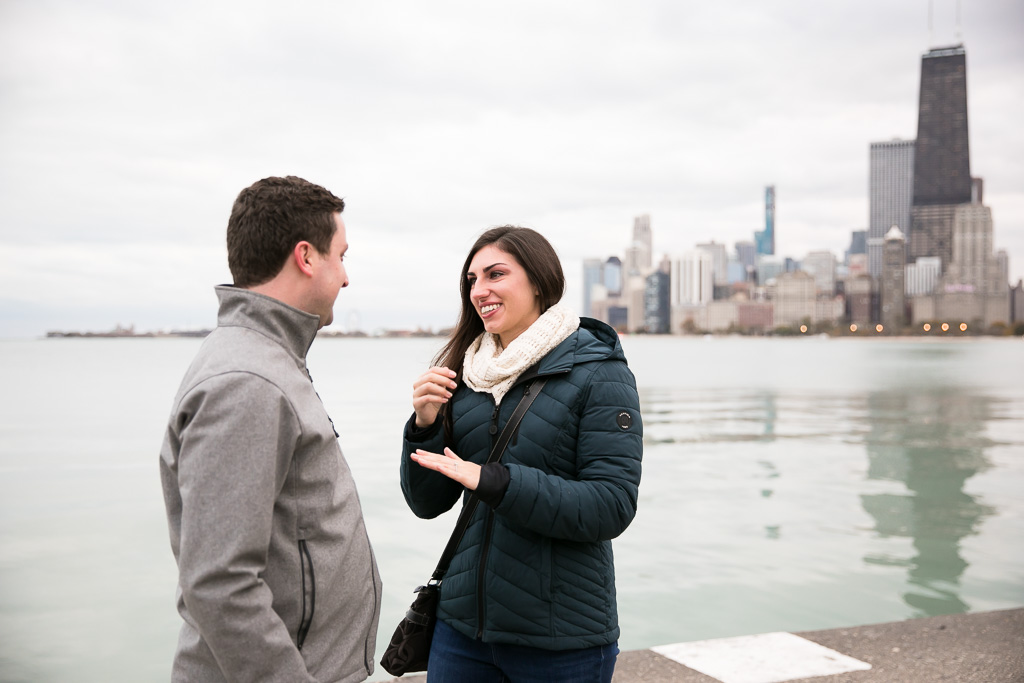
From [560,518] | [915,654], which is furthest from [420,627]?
[915,654]

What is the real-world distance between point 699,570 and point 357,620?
28.2 feet

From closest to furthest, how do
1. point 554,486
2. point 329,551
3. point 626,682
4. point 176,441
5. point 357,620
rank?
point 176,441
point 329,551
point 357,620
point 554,486
point 626,682

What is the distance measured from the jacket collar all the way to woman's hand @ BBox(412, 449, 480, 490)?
0.50m

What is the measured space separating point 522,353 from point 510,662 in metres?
0.88

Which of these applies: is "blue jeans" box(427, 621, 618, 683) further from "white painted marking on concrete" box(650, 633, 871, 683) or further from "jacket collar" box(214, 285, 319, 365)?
"white painted marking on concrete" box(650, 633, 871, 683)

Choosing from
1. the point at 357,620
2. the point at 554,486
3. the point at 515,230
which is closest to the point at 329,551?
the point at 357,620

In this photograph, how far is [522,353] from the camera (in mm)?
2463

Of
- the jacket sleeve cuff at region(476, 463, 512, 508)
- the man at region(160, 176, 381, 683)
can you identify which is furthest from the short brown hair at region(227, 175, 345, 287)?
the jacket sleeve cuff at region(476, 463, 512, 508)

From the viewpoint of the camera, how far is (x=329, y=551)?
184cm

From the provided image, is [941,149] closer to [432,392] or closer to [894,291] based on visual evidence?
[894,291]

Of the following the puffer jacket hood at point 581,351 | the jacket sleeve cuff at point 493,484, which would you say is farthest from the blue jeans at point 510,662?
the puffer jacket hood at point 581,351

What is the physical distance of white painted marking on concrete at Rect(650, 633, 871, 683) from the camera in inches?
152

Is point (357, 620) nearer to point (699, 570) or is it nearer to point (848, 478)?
point (699, 570)

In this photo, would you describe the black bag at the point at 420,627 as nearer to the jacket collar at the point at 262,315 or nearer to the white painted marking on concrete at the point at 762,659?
the jacket collar at the point at 262,315
